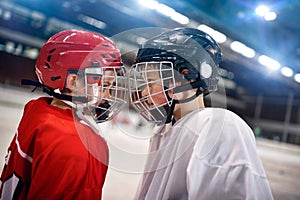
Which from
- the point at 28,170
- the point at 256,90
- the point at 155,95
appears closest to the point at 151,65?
the point at 155,95

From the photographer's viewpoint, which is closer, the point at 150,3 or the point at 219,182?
the point at 219,182

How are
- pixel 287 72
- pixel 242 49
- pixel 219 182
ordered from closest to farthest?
pixel 219 182
pixel 242 49
pixel 287 72

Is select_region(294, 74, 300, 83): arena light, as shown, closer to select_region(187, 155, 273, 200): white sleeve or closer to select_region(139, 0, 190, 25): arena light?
select_region(139, 0, 190, 25): arena light

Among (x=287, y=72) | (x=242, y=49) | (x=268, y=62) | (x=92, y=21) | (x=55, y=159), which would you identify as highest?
(x=92, y=21)

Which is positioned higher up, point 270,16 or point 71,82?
point 270,16

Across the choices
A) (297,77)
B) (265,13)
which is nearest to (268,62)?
(297,77)

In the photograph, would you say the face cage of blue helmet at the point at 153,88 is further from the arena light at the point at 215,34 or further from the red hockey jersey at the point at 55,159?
the arena light at the point at 215,34

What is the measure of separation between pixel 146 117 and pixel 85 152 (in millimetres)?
323

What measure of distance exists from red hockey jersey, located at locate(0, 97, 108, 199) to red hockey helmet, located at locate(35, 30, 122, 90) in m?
0.11

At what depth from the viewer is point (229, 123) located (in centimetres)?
88

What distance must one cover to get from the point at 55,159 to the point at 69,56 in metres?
0.33

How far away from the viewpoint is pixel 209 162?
2.79ft

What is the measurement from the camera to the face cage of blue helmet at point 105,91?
1.01m

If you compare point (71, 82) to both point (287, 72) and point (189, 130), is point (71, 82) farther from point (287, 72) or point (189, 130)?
point (287, 72)
